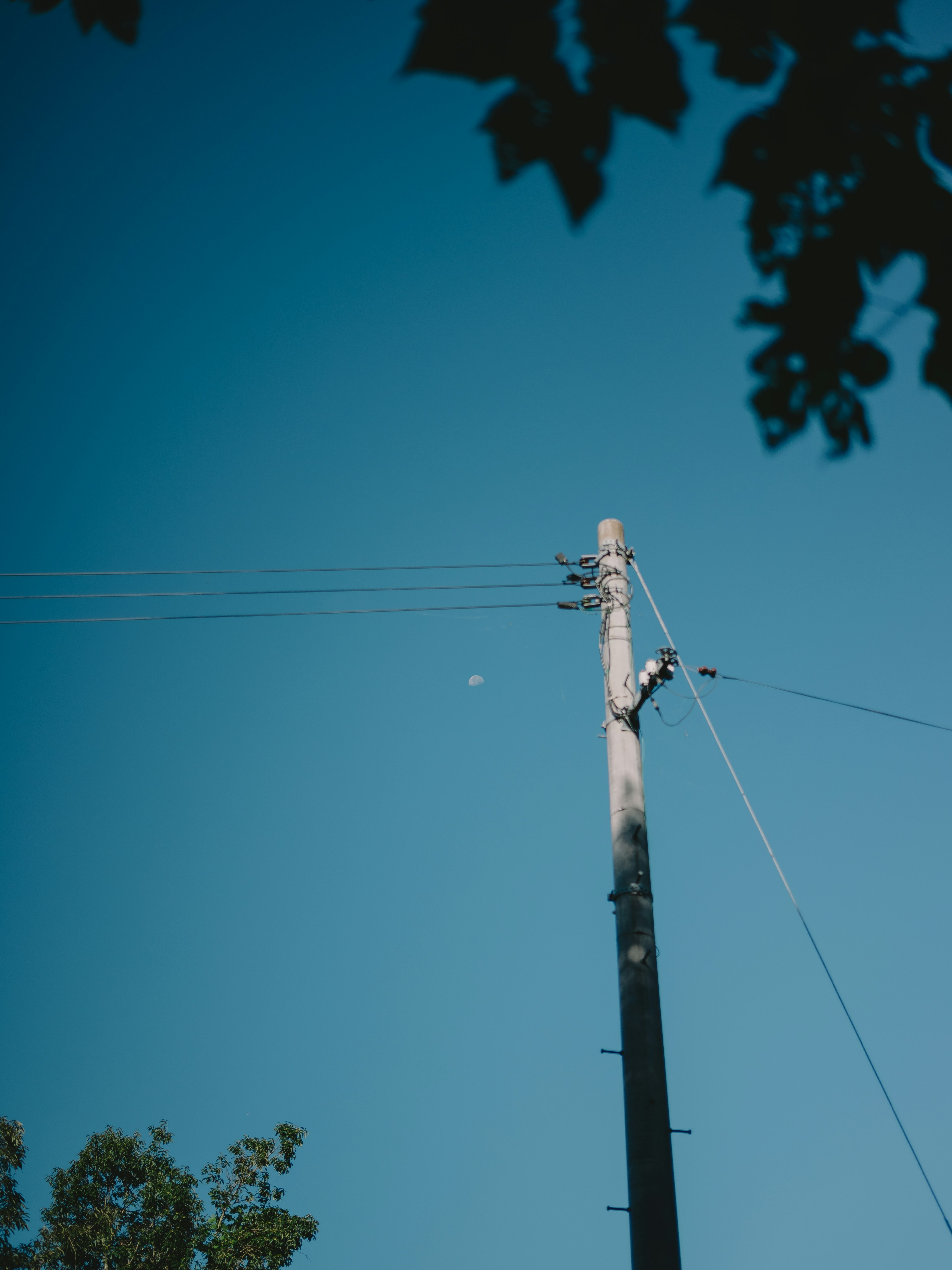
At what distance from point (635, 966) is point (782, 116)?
4.90 m

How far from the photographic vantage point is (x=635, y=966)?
6027 millimetres

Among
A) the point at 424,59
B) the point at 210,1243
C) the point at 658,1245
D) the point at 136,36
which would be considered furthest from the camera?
the point at 210,1243

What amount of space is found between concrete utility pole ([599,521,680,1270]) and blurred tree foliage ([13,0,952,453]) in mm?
4555

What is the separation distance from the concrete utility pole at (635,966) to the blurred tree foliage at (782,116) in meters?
4.56

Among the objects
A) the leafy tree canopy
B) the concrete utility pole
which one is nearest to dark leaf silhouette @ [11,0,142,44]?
the concrete utility pole

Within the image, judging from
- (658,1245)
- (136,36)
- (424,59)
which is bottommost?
(658,1245)

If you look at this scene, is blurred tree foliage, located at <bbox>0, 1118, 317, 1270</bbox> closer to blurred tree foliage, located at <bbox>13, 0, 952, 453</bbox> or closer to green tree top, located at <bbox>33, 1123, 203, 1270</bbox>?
green tree top, located at <bbox>33, 1123, 203, 1270</bbox>

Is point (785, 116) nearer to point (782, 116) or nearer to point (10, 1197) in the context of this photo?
point (782, 116)

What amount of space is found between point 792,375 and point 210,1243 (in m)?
21.8

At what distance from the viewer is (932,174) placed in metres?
2.26

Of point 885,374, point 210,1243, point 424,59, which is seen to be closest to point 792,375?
point 885,374

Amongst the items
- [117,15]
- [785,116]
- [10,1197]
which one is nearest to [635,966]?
[785,116]

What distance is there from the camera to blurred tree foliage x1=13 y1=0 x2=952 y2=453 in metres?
2.20

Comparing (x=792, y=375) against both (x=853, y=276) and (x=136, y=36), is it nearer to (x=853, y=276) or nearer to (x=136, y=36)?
(x=853, y=276)
